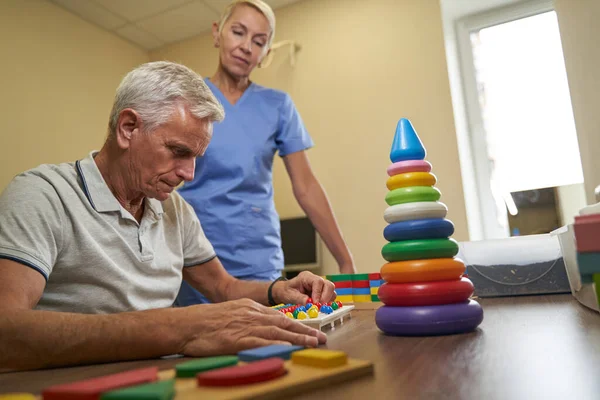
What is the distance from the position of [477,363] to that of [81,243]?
2.42ft

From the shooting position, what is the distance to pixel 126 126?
0.97m

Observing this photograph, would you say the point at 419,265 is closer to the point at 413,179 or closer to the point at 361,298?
the point at 413,179

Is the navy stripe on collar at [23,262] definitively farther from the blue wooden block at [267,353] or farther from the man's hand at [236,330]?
the blue wooden block at [267,353]

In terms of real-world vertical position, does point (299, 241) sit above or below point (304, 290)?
above

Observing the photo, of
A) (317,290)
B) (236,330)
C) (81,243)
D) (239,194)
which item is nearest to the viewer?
(236,330)

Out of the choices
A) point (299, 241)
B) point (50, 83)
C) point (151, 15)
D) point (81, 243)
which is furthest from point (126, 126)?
point (151, 15)

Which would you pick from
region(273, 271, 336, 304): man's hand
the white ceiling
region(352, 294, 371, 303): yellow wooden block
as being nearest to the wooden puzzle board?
region(273, 271, 336, 304): man's hand

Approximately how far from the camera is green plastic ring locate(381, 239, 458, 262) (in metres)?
0.72

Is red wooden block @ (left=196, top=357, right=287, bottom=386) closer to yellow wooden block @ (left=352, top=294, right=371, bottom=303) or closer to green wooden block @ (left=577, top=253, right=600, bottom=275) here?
green wooden block @ (left=577, top=253, right=600, bottom=275)

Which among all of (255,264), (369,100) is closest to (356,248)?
(369,100)

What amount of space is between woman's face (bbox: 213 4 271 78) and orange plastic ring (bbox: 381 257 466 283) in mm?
1107

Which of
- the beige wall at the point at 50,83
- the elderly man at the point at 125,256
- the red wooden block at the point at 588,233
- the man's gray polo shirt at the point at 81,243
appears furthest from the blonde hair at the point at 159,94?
the beige wall at the point at 50,83

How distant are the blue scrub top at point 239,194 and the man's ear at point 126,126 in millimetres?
542

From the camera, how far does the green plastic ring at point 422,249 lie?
2.37 ft
